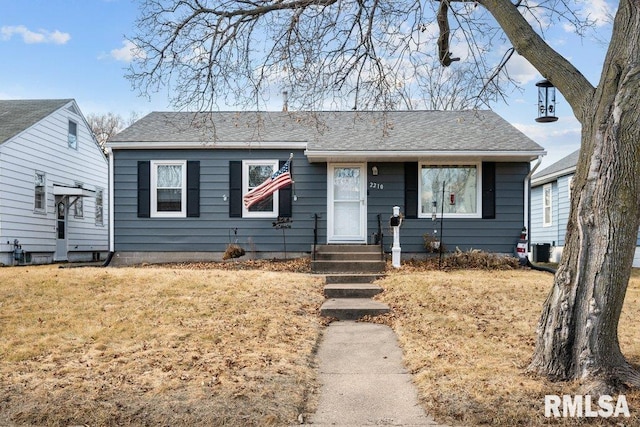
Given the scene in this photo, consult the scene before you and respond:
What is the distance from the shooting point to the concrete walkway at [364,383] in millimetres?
4328

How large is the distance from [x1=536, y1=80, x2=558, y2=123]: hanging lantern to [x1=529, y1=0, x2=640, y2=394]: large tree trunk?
15.9ft

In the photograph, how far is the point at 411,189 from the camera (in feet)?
44.7

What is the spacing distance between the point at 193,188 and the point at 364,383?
31.4ft

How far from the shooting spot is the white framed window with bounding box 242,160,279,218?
13.7 m

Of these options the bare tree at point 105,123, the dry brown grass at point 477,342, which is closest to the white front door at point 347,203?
the dry brown grass at point 477,342

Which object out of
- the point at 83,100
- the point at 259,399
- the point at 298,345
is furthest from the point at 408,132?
the point at 83,100

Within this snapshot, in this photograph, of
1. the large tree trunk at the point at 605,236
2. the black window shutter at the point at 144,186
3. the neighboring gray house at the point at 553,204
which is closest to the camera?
the large tree trunk at the point at 605,236

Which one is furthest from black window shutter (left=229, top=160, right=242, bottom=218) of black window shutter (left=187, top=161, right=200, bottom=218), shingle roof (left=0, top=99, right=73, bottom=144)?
shingle roof (left=0, top=99, right=73, bottom=144)

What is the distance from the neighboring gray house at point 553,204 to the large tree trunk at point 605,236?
14273mm

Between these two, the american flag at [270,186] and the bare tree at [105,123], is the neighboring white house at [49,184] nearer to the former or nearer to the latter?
the american flag at [270,186]

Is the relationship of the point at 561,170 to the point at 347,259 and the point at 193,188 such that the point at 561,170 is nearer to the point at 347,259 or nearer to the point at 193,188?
the point at 347,259

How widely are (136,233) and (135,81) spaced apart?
7.00 m

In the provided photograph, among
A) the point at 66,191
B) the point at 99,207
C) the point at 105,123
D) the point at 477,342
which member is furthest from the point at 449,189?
the point at 105,123

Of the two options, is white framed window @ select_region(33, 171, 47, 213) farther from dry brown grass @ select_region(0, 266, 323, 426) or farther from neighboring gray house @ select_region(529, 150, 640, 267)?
neighboring gray house @ select_region(529, 150, 640, 267)
